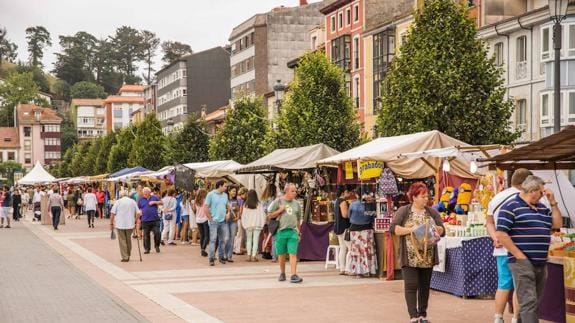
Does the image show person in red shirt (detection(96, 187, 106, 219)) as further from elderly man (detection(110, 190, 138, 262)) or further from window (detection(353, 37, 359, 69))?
elderly man (detection(110, 190, 138, 262))

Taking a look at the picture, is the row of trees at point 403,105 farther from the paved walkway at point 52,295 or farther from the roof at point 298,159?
the paved walkway at point 52,295

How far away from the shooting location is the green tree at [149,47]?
179375 mm

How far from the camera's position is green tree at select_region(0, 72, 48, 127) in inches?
7062

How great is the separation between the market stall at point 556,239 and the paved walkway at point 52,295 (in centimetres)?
516

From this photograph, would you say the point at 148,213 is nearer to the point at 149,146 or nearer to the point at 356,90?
the point at 356,90

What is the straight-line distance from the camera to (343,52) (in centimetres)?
6700

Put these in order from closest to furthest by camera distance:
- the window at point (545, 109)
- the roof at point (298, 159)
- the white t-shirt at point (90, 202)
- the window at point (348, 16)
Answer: the roof at point (298, 159) → the white t-shirt at point (90, 202) → the window at point (545, 109) → the window at point (348, 16)

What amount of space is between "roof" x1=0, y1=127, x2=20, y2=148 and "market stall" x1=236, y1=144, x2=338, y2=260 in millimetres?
152920

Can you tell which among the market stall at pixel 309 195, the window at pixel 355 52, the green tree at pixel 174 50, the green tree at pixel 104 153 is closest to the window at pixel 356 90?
the window at pixel 355 52

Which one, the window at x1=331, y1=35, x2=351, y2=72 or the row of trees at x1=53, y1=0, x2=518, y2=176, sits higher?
the window at x1=331, y1=35, x2=351, y2=72

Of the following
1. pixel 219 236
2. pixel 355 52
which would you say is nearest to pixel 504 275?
pixel 219 236

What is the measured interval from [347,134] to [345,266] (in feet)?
82.9

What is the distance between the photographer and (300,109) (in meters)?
43.7

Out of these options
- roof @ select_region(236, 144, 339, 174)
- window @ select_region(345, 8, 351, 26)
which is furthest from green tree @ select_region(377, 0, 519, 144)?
window @ select_region(345, 8, 351, 26)
